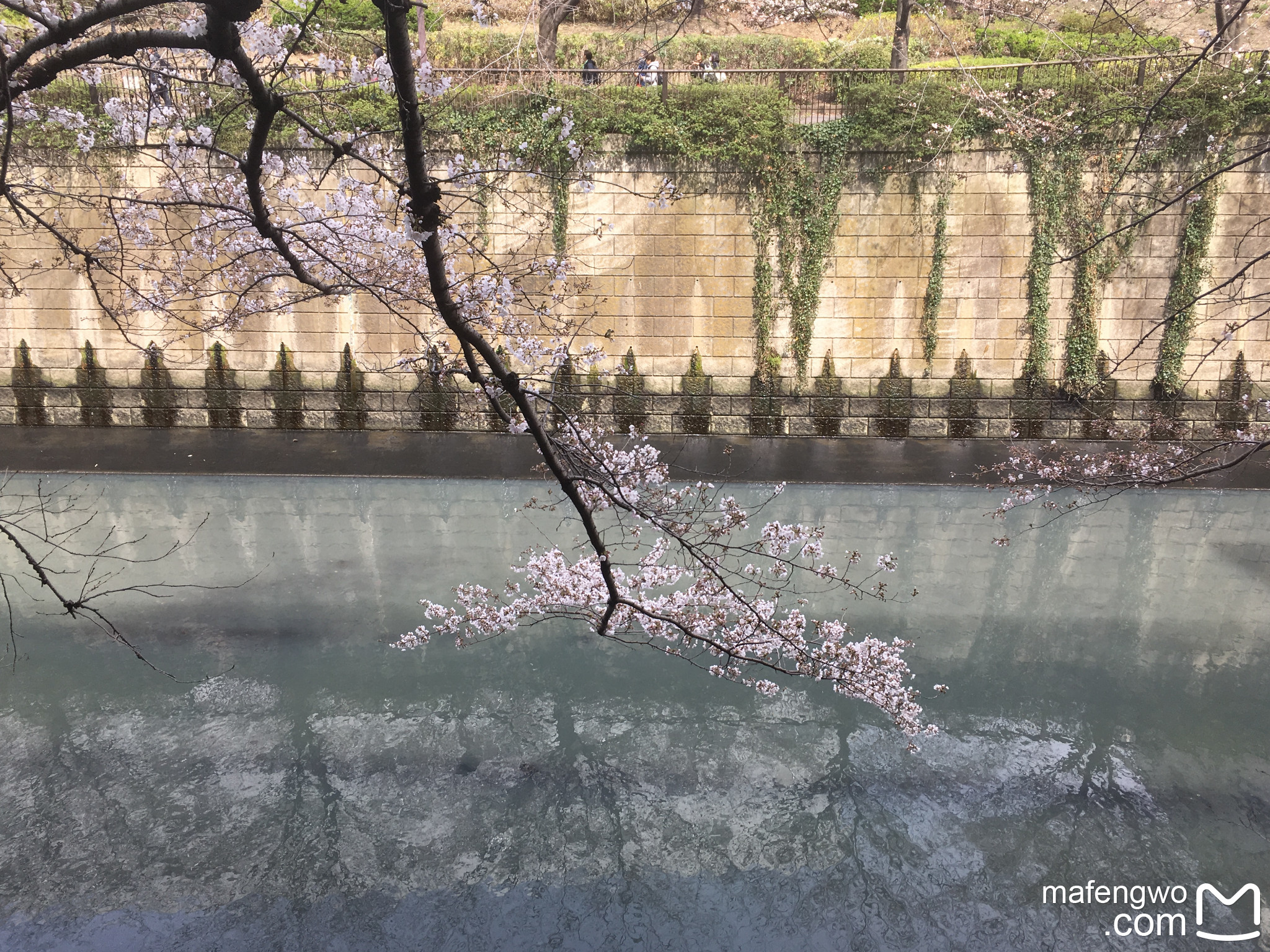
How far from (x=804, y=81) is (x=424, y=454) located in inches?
209

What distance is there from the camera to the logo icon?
9.71 feet

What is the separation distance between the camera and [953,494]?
7844mm

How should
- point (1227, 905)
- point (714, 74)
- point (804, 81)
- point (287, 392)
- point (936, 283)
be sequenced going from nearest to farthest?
point (1227, 905) → point (804, 81) → point (936, 283) → point (714, 74) → point (287, 392)

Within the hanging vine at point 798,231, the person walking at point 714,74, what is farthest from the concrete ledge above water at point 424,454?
the person walking at point 714,74

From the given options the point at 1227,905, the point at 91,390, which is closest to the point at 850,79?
the point at 1227,905

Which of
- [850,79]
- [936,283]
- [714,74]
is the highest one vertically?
[714,74]

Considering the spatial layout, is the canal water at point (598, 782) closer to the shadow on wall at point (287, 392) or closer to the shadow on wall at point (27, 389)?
the shadow on wall at point (287, 392)

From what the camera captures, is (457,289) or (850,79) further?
(850,79)

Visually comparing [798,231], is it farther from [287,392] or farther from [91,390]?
[91,390]

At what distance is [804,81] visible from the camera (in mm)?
8266

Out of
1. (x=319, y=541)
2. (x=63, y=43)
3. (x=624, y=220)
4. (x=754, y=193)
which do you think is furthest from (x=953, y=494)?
(x=63, y=43)

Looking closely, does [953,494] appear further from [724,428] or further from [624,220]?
[624,220]

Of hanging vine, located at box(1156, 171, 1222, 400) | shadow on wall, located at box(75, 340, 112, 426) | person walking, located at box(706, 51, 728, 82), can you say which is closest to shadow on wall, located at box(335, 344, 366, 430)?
shadow on wall, located at box(75, 340, 112, 426)

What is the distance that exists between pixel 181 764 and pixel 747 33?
12.0 meters
